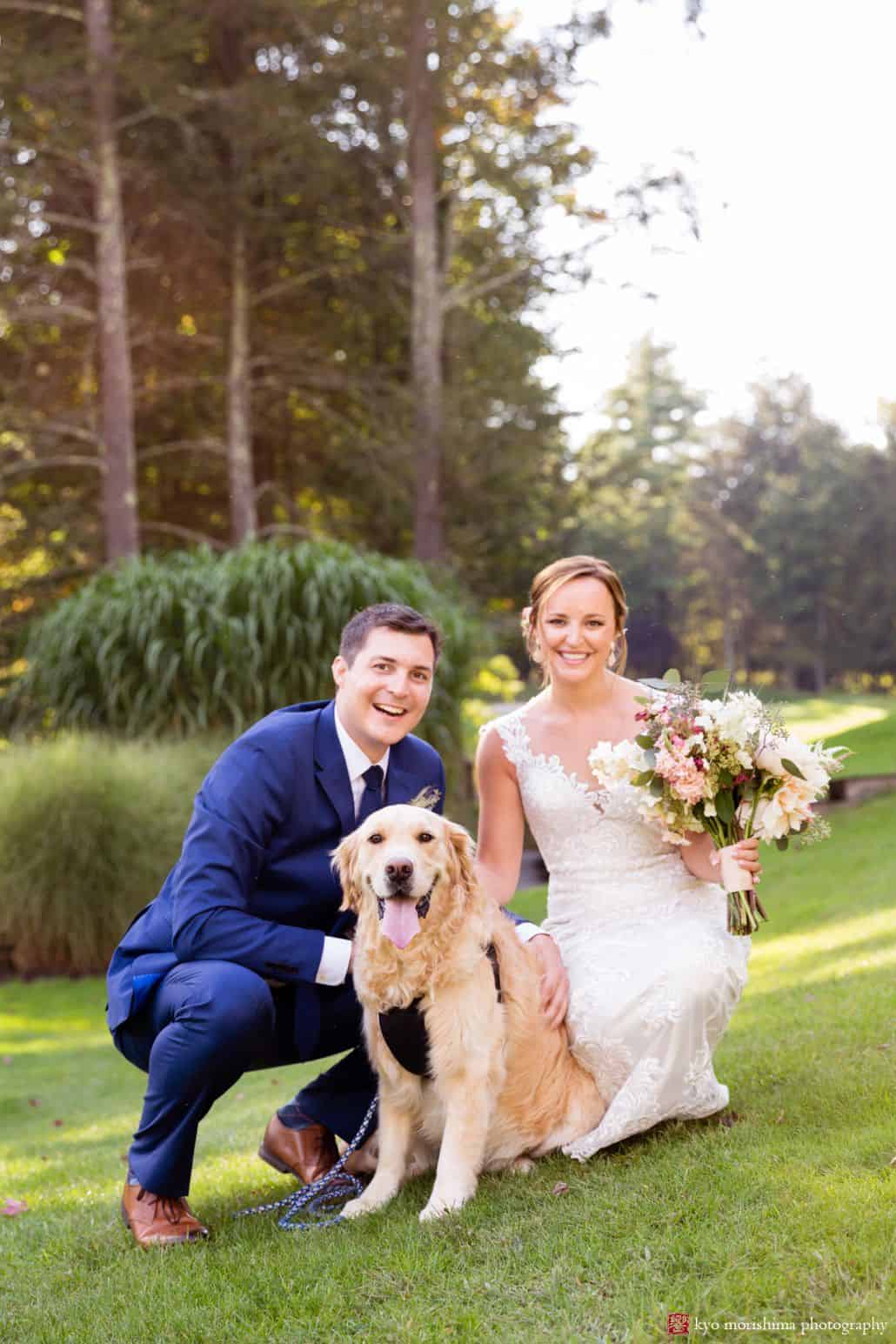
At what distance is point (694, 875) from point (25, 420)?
483 inches

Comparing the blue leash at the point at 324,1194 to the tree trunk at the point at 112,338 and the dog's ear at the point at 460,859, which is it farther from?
the tree trunk at the point at 112,338

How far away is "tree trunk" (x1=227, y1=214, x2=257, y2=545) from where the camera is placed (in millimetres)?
14164

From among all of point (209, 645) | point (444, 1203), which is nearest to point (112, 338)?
point (209, 645)

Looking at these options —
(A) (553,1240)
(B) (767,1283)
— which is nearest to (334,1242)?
(A) (553,1240)

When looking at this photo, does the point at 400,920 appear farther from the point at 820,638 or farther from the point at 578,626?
the point at 820,638

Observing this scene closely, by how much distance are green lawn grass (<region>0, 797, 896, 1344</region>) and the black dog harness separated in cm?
37

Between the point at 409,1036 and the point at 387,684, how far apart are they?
93 centimetres

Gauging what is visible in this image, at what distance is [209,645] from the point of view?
956 cm

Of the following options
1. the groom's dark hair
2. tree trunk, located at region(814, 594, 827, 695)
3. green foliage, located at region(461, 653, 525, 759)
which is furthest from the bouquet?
tree trunk, located at region(814, 594, 827, 695)

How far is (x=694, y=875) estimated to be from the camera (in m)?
3.57

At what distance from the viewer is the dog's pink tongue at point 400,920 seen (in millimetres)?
2861

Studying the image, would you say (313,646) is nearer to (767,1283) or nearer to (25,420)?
(25,420)

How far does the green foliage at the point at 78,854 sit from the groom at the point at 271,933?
15.8ft

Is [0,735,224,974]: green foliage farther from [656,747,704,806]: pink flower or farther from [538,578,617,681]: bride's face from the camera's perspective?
[656,747,704,806]: pink flower
